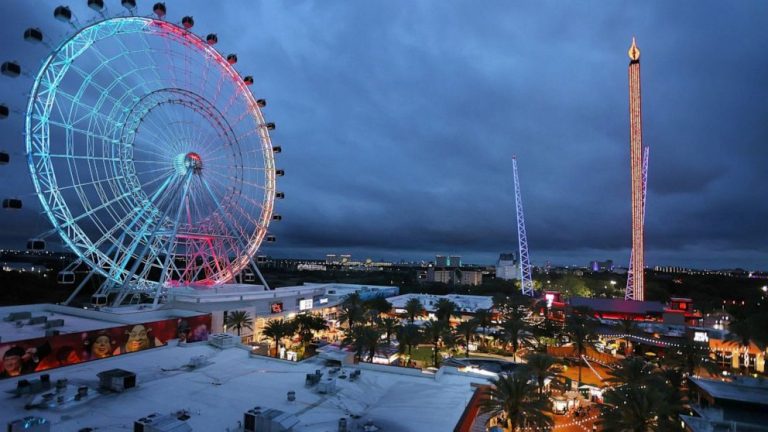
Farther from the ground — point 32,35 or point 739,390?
point 32,35

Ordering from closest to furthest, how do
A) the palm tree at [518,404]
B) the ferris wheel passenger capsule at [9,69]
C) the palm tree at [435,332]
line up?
1. the palm tree at [518,404]
2. the ferris wheel passenger capsule at [9,69]
3. the palm tree at [435,332]

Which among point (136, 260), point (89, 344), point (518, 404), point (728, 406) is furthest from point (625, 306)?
point (89, 344)

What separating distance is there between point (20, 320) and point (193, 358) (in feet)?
65.3

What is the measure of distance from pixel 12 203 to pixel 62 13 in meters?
15.6

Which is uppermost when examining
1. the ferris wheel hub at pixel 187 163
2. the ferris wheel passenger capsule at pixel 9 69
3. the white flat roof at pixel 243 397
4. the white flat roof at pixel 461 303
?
the ferris wheel passenger capsule at pixel 9 69

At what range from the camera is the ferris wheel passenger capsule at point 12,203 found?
Answer: 31.0 metres

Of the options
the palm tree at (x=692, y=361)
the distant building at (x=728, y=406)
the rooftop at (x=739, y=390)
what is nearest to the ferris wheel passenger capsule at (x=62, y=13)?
the distant building at (x=728, y=406)

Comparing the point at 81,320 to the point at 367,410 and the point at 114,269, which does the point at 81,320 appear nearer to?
the point at 114,269

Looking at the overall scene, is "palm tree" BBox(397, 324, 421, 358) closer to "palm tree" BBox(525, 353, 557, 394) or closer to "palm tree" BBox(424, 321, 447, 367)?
"palm tree" BBox(424, 321, 447, 367)

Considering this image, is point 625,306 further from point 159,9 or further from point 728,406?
point 159,9

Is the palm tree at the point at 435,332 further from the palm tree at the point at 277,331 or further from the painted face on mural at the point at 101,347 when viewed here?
the painted face on mural at the point at 101,347

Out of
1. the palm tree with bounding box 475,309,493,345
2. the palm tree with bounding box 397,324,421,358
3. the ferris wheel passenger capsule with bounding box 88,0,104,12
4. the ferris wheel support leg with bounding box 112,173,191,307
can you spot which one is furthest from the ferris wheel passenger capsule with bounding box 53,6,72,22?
the palm tree with bounding box 475,309,493,345

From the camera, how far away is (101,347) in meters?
34.5

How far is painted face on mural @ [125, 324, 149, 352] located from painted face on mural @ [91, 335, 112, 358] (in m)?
1.75
